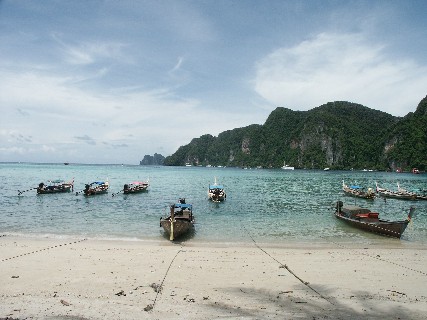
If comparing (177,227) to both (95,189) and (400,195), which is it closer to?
(95,189)

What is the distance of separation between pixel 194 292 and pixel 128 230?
13414 millimetres

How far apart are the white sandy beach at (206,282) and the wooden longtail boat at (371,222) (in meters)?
3.44

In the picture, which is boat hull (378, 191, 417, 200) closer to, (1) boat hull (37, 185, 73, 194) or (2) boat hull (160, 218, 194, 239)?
(2) boat hull (160, 218, 194, 239)

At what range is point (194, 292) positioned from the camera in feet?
31.3

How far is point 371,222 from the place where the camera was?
21.9 metres

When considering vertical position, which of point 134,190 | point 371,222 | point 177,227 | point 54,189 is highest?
point 177,227

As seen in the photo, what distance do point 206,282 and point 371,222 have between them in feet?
51.9

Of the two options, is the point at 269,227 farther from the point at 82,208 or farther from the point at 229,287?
the point at 82,208

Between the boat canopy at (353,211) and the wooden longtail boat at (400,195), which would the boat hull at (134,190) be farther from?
the wooden longtail boat at (400,195)

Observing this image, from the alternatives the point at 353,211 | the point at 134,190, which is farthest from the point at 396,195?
the point at 134,190

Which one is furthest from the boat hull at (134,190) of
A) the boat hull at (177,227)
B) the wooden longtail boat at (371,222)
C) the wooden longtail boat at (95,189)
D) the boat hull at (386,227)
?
the boat hull at (386,227)

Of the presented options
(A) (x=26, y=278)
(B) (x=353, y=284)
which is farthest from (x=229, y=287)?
(A) (x=26, y=278)

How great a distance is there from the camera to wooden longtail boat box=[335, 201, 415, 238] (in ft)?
65.3

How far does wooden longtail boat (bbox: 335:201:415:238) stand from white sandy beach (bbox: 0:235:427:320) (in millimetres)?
3438
